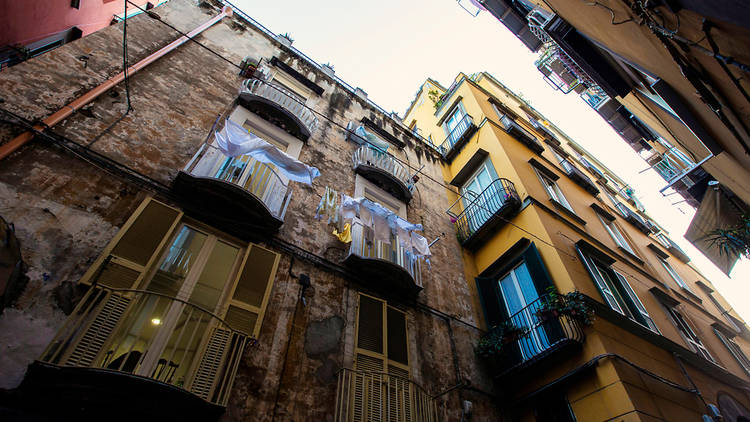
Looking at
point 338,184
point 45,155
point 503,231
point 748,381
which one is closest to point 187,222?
point 45,155

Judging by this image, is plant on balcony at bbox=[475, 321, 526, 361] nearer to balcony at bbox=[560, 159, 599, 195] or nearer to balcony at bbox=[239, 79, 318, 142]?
balcony at bbox=[239, 79, 318, 142]

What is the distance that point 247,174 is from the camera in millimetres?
7105

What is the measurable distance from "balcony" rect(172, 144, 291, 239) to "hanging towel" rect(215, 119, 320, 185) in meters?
0.35

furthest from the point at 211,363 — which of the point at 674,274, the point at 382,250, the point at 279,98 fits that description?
the point at 674,274

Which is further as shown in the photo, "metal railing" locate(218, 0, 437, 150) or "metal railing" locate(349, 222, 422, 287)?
"metal railing" locate(218, 0, 437, 150)

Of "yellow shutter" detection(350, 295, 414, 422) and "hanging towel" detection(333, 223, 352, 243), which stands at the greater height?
"hanging towel" detection(333, 223, 352, 243)

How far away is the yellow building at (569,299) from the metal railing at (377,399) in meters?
3.05

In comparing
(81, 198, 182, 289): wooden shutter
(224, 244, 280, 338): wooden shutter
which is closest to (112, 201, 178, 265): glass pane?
(81, 198, 182, 289): wooden shutter

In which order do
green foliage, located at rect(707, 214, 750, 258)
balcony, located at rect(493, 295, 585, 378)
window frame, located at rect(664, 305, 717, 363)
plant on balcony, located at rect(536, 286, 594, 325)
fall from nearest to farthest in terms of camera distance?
green foliage, located at rect(707, 214, 750, 258) < balcony, located at rect(493, 295, 585, 378) < plant on balcony, located at rect(536, 286, 594, 325) < window frame, located at rect(664, 305, 717, 363)

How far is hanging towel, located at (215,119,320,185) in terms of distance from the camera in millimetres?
6559

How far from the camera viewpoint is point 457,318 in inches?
350

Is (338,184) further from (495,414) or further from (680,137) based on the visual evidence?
(680,137)

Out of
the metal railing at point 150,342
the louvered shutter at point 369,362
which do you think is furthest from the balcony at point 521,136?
the metal railing at point 150,342

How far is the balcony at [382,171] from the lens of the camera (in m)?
10.8
